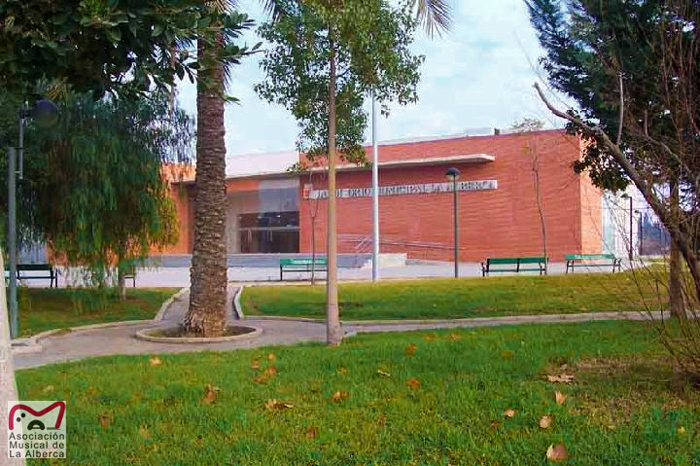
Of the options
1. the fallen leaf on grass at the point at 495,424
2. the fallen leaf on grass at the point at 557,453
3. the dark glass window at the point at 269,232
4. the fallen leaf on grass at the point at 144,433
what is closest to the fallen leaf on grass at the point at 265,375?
the fallen leaf on grass at the point at 144,433

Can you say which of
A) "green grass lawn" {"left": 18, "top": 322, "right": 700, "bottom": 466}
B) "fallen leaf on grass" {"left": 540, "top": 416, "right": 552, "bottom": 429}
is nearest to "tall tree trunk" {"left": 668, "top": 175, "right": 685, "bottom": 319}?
"green grass lawn" {"left": 18, "top": 322, "right": 700, "bottom": 466}

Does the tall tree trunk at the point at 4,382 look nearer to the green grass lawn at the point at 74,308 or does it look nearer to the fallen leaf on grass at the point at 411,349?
the fallen leaf on grass at the point at 411,349

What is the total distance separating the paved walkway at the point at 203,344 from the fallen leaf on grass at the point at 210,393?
14.6ft

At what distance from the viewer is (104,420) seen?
5.09 meters

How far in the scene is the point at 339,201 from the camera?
163 ft

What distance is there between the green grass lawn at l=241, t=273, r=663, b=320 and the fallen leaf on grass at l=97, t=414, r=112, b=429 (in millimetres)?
→ 9523

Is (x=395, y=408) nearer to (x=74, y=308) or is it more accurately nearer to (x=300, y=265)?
(x=74, y=308)

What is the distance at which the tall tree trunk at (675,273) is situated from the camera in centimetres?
510

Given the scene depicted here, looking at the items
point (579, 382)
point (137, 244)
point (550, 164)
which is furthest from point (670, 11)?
point (550, 164)

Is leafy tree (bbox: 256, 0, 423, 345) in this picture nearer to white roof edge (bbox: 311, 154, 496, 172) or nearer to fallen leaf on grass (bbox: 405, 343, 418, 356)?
fallen leaf on grass (bbox: 405, 343, 418, 356)

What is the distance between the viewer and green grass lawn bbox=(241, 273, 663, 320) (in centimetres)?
1498

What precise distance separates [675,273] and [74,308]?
547 inches

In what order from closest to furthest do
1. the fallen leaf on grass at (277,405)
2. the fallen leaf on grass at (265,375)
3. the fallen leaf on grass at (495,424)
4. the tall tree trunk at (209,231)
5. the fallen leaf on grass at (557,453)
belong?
1. the fallen leaf on grass at (557,453)
2. the fallen leaf on grass at (495,424)
3. the fallen leaf on grass at (277,405)
4. the fallen leaf on grass at (265,375)
5. the tall tree trunk at (209,231)
